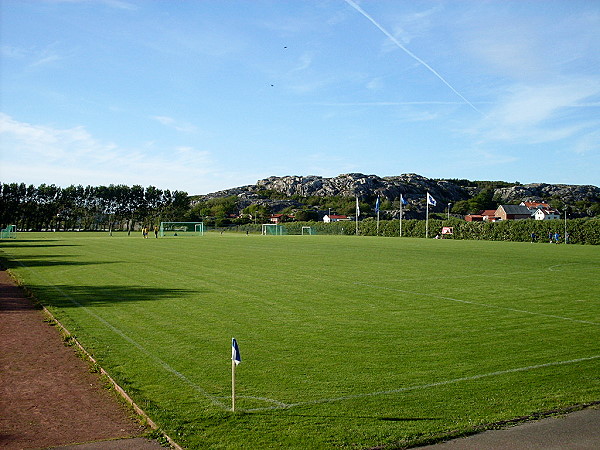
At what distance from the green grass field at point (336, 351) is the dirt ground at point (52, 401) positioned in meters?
0.41

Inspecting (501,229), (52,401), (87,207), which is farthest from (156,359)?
(87,207)

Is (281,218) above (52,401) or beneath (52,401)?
above

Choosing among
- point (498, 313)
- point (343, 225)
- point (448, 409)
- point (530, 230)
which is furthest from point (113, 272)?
point (343, 225)

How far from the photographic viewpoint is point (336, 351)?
9.88m

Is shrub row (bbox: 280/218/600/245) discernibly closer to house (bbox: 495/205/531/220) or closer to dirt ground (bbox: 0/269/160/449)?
dirt ground (bbox: 0/269/160/449)

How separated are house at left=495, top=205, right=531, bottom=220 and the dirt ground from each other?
145 metres

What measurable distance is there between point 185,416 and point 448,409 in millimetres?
3232

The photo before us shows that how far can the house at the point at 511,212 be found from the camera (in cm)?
14388

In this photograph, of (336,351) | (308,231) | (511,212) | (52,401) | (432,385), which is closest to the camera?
(52,401)

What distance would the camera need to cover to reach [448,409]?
684 centimetres

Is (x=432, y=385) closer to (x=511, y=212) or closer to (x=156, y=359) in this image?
(x=156, y=359)

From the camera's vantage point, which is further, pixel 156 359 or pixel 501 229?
pixel 501 229

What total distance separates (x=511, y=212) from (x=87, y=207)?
114537 millimetres

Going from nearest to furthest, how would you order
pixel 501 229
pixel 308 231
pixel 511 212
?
1. pixel 501 229
2. pixel 308 231
3. pixel 511 212
